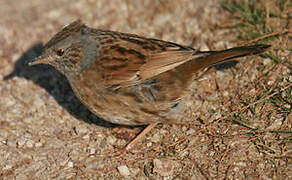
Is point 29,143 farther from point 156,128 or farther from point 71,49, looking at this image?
point 156,128

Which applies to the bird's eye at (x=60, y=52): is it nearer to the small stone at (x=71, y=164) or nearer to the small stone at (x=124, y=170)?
the small stone at (x=71, y=164)

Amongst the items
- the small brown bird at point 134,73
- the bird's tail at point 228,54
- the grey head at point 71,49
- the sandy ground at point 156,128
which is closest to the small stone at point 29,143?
the sandy ground at point 156,128

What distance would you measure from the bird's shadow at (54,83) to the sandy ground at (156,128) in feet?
0.05

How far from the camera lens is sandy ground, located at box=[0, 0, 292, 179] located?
161 inches

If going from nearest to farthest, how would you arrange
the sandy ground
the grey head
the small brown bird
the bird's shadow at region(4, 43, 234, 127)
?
the sandy ground
the small brown bird
the grey head
the bird's shadow at region(4, 43, 234, 127)

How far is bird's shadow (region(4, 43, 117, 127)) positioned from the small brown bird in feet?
2.17

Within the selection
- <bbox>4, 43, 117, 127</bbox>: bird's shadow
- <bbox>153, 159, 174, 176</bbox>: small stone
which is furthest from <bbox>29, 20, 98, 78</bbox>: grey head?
<bbox>153, 159, 174, 176</bbox>: small stone

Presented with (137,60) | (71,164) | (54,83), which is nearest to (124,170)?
(71,164)

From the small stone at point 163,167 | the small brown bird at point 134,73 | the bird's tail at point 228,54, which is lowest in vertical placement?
the small stone at point 163,167

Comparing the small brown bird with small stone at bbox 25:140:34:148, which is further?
small stone at bbox 25:140:34:148

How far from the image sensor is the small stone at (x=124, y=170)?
4.20 meters

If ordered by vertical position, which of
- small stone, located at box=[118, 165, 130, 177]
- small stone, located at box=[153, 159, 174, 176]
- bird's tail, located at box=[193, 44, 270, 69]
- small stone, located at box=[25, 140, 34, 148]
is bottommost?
small stone, located at box=[25, 140, 34, 148]

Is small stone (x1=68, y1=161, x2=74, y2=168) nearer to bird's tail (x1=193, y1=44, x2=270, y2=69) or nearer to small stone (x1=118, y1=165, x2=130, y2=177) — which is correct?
small stone (x1=118, y1=165, x2=130, y2=177)

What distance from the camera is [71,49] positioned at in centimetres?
475
